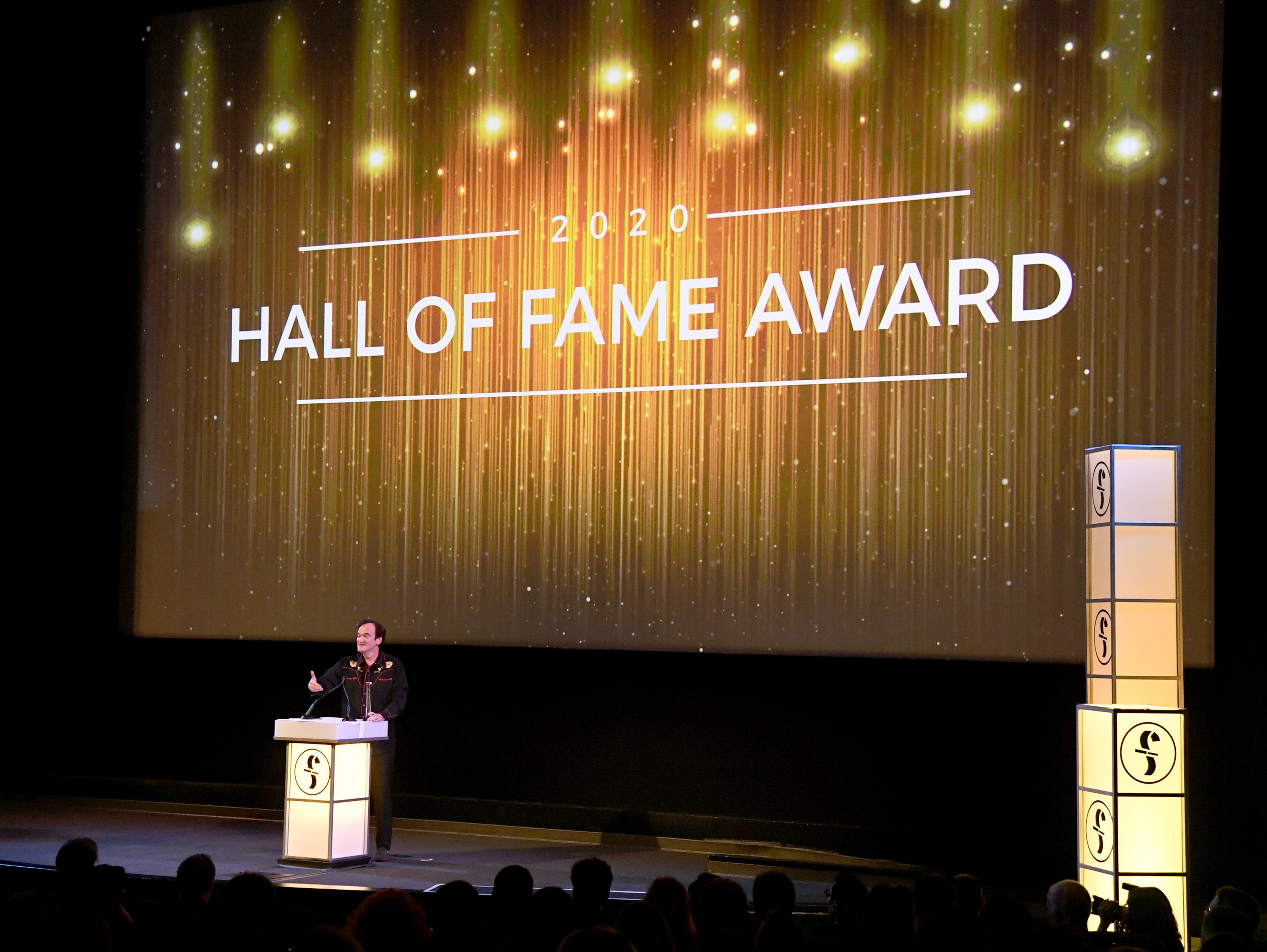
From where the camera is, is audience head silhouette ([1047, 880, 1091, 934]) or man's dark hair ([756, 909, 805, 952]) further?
audience head silhouette ([1047, 880, 1091, 934])

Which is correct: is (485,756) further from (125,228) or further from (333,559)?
(125,228)

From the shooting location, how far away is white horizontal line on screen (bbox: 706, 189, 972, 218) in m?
6.67

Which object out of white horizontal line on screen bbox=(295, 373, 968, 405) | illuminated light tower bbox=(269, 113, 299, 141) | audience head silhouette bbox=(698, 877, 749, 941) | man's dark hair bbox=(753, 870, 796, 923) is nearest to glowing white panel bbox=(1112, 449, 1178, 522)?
white horizontal line on screen bbox=(295, 373, 968, 405)

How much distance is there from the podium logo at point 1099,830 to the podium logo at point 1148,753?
0.52 feet

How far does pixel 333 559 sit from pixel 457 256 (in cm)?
169

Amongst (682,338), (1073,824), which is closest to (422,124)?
(682,338)

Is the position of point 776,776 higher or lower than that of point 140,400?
lower

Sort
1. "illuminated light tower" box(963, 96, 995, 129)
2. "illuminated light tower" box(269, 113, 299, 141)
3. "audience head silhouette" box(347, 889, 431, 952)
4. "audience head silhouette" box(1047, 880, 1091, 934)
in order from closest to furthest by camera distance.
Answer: "audience head silhouette" box(347, 889, 431, 952)
"audience head silhouette" box(1047, 880, 1091, 934)
"illuminated light tower" box(963, 96, 995, 129)
"illuminated light tower" box(269, 113, 299, 141)

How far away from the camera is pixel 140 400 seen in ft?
27.9

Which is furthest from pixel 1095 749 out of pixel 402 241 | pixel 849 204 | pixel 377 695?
pixel 402 241

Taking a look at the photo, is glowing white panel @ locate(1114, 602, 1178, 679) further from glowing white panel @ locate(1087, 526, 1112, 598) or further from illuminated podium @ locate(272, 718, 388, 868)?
illuminated podium @ locate(272, 718, 388, 868)

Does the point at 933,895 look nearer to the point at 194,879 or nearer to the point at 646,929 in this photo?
the point at 646,929

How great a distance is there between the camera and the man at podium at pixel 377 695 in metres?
6.79

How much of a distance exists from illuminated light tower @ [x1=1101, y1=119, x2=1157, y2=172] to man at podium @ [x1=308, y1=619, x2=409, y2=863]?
3767 millimetres
